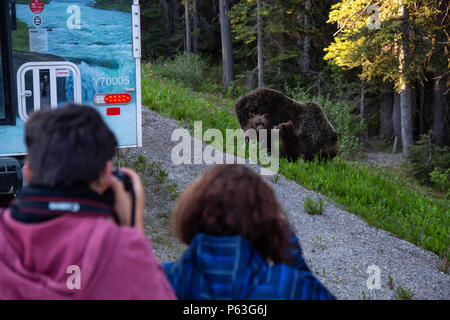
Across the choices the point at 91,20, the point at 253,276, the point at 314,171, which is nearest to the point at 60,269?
the point at 253,276

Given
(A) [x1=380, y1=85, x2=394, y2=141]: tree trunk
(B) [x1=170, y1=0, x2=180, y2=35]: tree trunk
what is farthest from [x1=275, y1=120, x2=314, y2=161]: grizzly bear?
(B) [x1=170, y1=0, x2=180, y2=35]: tree trunk

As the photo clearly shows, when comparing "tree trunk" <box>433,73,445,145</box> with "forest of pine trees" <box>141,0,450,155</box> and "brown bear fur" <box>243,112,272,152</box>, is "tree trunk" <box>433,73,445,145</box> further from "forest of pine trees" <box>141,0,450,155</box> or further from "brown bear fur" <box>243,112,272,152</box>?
"brown bear fur" <box>243,112,272,152</box>

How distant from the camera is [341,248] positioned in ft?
18.8

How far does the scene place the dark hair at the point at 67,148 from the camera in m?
1.74

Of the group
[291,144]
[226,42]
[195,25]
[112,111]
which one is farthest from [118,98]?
[195,25]

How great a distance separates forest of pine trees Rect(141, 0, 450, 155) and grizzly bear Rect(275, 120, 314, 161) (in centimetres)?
676

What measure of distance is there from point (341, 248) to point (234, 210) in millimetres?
3987

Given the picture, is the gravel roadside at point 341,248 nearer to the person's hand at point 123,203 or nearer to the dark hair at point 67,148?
the person's hand at point 123,203

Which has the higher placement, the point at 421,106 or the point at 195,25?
the point at 195,25

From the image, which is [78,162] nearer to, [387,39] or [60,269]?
[60,269]

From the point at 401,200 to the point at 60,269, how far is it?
23.0 feet

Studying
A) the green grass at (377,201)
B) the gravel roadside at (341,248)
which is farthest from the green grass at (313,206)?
the green grass at (377,201)

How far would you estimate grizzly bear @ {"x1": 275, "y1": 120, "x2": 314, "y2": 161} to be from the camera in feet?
29.3

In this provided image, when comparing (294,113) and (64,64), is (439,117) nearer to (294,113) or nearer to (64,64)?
(294,113)
